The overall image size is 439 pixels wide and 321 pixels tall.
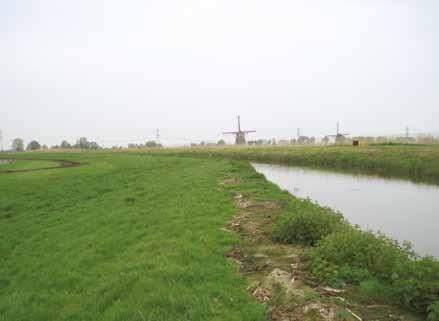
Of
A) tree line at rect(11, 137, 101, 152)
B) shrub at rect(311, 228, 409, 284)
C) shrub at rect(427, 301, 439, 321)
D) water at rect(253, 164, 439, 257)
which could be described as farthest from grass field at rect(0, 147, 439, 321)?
tree line at rect(11, 137, 101, 152)

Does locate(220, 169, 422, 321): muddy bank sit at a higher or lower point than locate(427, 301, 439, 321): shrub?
lower

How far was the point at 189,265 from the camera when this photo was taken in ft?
21.3

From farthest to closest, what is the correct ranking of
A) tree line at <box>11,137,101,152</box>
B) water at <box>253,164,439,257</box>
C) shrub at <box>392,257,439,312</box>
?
tree line at <box>11,137,101,152</box>
water at <box>253,164,439,257</box>
shrub at <box>392,257,439,312</box>

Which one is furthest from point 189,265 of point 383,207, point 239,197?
point 383,207

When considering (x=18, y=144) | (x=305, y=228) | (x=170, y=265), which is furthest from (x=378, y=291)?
(x=18, y=144)

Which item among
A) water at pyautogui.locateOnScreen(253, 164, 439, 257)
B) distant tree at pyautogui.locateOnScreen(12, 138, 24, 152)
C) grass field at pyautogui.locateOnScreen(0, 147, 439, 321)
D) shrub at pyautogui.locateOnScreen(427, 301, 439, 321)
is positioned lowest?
water at pyautogui.locateOnScreen(253, 164, 439, 257)

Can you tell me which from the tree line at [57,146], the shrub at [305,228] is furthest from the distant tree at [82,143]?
the shrub at [305,228]

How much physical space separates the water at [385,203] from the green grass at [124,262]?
5.82 metres

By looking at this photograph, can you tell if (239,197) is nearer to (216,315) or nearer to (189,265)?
(189,265)

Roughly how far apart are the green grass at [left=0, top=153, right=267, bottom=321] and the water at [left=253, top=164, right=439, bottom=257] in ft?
19.1

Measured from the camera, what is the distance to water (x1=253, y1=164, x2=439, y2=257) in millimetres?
11138

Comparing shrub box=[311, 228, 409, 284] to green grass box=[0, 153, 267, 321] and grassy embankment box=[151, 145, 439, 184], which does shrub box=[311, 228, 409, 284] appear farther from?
grassy embankment box=[151, 145, 439, 184]

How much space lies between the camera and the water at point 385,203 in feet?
36.5

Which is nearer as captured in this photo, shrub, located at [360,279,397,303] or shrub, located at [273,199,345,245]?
shrub, located at [360,279,397,303]
